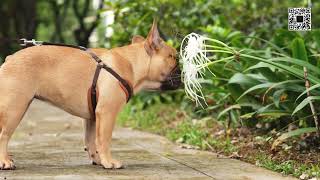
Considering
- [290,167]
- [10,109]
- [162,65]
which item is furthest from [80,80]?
[290,167]

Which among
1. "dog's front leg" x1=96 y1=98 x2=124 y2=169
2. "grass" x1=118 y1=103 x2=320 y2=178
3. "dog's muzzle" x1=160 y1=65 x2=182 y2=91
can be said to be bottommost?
"grass" x1=118 y1=103 x2=320 y2=178

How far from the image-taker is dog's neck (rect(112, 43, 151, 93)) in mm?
5598

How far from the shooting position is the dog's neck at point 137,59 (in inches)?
220

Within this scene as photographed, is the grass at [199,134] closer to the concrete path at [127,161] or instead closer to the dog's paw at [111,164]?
the concrete path at [127,161]

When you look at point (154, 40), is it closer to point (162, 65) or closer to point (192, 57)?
point (162, 65)

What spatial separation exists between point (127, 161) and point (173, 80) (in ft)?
3.03

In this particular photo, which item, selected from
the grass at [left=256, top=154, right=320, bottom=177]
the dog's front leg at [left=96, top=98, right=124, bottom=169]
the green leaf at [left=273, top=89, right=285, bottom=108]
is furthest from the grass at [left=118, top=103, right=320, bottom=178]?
the dog's front leg at [left=96, top=98, right=124, bottom=169]

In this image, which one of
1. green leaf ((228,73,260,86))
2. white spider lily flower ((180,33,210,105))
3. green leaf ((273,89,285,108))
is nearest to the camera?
white spider lily flower ((180,33,210,105))

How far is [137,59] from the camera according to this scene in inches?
221

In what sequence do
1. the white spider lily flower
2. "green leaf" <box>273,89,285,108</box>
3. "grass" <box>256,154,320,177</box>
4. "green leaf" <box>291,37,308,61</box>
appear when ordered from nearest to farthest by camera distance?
"grass" <box>256,154,320,177</box> → the white spider lily flower → "green leaf" <box>273,89,285,108</box> → "green leaf" <box>291,37,308,61</box>

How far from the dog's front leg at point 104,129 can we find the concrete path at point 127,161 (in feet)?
0.32

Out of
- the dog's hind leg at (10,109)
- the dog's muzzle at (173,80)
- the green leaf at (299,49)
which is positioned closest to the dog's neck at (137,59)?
the dog's muzzle at (173,80)

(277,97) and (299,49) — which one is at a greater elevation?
(299,49)

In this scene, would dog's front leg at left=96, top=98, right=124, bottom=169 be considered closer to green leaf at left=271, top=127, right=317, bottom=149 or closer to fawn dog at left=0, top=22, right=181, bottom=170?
fawn dog at left=0, top=22, right=181, bottom=170
